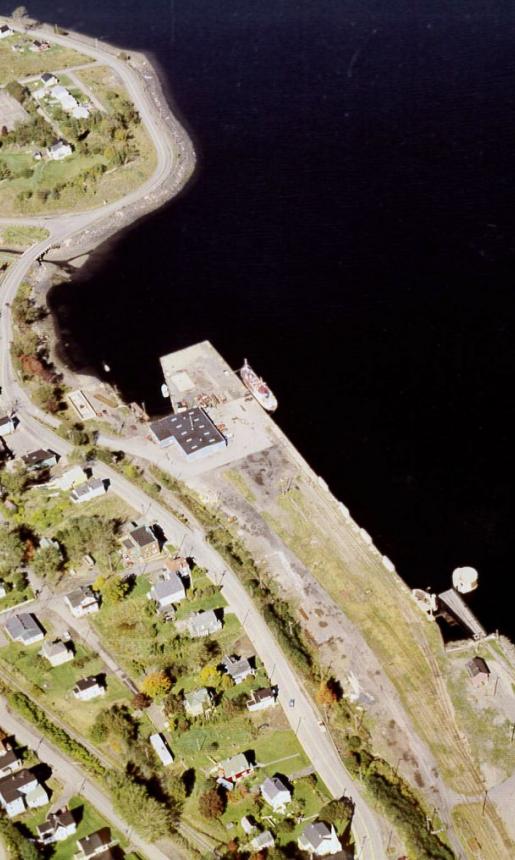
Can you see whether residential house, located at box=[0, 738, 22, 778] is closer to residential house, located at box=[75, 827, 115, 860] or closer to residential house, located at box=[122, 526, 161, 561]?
residential house, located at box=[75, 827, 115, 860]

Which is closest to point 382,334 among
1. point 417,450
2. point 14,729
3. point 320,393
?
point 320,393

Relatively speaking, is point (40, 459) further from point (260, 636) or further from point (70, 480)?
point (260, 636)

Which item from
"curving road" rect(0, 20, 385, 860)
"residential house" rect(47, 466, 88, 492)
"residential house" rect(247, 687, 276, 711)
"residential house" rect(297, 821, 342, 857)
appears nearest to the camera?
"residential house" rect(297, 821, 342, 857)

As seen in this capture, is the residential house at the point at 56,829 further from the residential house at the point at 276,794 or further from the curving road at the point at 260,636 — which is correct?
the curving road at the point at 260,636

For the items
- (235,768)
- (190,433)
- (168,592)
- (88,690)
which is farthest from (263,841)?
(190,433)

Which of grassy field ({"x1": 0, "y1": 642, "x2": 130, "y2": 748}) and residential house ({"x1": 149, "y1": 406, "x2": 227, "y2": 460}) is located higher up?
residential house ({"x1": 149, "y1": 406, "x2": 227, "y2": 460})

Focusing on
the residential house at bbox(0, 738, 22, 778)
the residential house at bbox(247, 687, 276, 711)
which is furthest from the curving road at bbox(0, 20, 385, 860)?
the residential house at bbox(0, 738, 22, 778)

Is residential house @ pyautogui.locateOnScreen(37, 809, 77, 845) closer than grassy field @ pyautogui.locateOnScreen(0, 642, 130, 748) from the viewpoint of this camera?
Yes

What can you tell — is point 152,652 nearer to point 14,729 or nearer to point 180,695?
point 180,695
